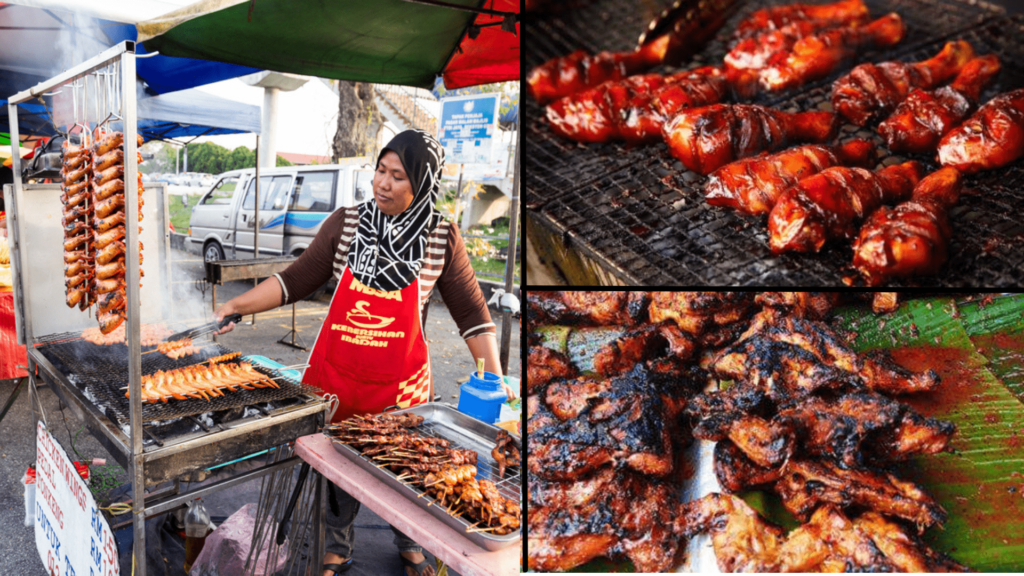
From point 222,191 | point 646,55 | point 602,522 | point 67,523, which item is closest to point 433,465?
point 602,522

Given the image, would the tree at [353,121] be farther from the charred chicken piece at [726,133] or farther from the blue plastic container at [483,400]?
the charred chicken piece at [726,133]

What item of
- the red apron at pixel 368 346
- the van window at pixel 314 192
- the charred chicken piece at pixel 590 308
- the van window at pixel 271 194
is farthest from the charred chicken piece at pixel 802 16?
the van window at pixel 271 194

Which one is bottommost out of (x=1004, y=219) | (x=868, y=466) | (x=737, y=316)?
(x=868, y=466)

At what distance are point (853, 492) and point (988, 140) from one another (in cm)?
122

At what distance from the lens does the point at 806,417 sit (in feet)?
4.20

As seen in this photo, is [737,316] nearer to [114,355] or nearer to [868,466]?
[868,466]

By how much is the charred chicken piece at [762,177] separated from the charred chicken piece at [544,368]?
2.78 ft

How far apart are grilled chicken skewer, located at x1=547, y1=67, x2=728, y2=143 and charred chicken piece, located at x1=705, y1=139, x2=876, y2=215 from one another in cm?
32

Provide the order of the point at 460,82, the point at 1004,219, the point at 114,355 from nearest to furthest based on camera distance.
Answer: the point at 1004,219
the point at 114,355
the point at 460,82

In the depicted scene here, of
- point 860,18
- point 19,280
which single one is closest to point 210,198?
point 19,280

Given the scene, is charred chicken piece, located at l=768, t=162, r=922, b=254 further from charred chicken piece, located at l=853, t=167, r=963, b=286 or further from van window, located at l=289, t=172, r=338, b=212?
van window, located at l=289, t=172, r=338, b=212

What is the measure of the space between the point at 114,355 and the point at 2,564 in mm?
1432

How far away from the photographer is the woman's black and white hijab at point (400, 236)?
2.89 m

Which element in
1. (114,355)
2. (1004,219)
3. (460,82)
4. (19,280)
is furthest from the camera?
(460,82)
